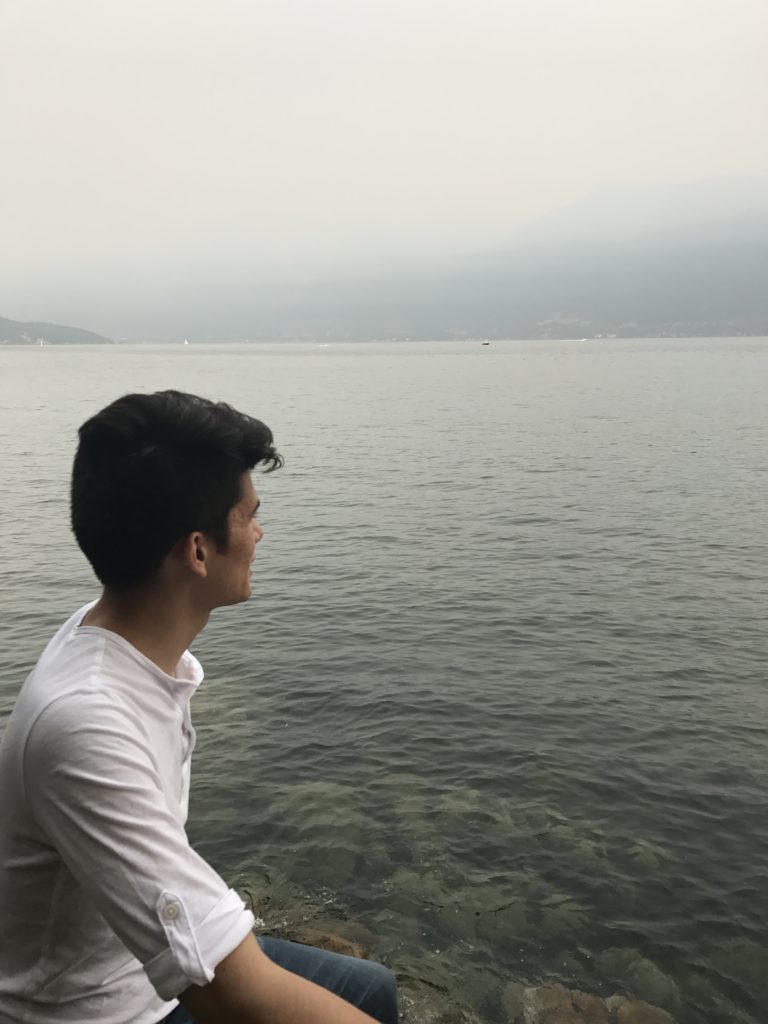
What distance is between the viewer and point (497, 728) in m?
12.4

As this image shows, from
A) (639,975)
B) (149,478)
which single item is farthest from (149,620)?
(639,975)

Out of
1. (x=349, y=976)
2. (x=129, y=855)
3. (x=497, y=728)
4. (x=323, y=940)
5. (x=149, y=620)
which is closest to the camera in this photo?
(x=129, y=855)

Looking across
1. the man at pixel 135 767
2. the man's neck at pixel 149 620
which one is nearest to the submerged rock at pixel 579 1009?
the man at pixel 135 767

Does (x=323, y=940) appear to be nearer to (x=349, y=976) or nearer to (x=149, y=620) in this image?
(x=349, y=976)

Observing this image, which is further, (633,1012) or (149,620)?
(633,1012)

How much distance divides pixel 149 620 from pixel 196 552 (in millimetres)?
272

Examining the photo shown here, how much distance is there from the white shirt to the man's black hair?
0.92ft

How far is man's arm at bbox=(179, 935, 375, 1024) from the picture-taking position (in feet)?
7.09

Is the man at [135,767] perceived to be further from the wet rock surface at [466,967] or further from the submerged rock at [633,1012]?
the submerged rock at [633,1012]

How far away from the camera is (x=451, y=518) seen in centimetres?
2761

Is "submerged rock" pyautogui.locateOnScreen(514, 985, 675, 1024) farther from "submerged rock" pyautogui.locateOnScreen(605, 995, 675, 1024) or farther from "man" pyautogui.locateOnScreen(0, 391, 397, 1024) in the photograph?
"man" pyautogui.locateOnScreen(0, 391, 397, 1024)

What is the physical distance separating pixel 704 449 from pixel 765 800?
3454 cm

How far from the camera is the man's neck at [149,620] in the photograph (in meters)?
2.72

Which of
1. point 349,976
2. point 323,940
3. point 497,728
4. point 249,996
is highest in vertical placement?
point 249,996
